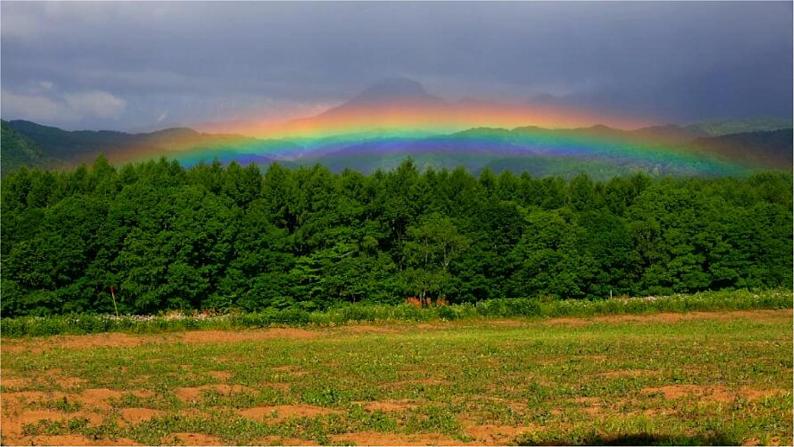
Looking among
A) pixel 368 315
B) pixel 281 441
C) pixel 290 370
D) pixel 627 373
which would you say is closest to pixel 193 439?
pixel 281 441

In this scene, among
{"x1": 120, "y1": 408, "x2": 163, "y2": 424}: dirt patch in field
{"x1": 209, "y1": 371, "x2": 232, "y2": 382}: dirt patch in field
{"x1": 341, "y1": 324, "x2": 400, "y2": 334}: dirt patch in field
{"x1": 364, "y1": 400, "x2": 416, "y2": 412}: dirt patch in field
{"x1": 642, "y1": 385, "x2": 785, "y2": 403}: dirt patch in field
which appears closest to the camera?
{"x1": 120, "y1": 408, "x2": 163, "y2": 424}: dirt patch in field

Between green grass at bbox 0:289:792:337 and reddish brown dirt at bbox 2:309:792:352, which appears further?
green grass at bbox 0:289:792:337

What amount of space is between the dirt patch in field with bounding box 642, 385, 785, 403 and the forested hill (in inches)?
1771

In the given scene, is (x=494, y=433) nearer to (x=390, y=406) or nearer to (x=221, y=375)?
(x=390, y=406)

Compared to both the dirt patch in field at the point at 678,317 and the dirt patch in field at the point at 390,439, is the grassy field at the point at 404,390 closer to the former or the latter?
the dirt patch in field at the point at 390,439

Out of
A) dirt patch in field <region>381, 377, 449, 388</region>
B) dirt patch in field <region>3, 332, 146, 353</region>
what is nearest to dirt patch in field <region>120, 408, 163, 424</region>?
dirt patch in field <region>381, 377, 449, 388</region>

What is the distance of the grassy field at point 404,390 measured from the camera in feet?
59.5

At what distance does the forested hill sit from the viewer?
210 feet

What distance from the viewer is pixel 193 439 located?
17922mm

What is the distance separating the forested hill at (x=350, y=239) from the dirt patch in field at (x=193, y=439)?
46803 mm

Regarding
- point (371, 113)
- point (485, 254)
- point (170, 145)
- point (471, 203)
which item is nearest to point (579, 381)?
point (485, 254)

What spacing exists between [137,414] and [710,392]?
670 inches

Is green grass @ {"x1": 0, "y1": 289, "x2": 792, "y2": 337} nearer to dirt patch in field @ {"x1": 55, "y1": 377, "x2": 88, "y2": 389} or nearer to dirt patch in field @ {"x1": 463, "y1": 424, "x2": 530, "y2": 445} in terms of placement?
dirt patch in field @ {"x1": 55, "y1": 377, "x2": 88, "y2": 389}

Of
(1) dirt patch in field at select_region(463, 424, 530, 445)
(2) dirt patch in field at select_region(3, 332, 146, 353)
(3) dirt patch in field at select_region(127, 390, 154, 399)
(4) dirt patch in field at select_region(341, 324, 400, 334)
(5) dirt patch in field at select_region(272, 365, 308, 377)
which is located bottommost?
(4) dirt patch in field at select_region(341, 324, 400, 334)
